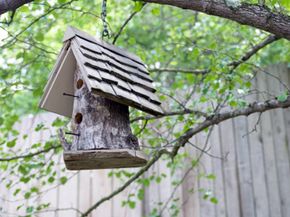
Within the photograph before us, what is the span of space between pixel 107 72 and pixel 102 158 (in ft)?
1.15

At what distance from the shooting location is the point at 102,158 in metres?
1.69

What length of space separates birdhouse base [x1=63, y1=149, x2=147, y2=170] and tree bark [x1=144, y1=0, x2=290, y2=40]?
2.21 feet

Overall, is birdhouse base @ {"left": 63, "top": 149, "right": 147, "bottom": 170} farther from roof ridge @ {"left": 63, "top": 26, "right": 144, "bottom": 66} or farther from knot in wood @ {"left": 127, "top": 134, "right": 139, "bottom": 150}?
roof ridge @ {"left": 63, "top": 26, "right": 144, "bottom": 66}

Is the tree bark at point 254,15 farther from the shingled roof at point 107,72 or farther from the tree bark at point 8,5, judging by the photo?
the tree bark at point 8,5

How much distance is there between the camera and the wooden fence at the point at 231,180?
3.19 metres

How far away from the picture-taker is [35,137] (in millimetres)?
3812

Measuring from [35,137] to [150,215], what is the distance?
122cm

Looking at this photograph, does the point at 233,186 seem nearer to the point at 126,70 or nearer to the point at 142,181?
the point at 142,181

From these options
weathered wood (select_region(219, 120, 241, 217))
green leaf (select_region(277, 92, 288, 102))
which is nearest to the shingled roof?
green leaf (select_region(277, 92, 288, 102))

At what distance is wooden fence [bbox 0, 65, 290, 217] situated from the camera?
319 centimetres

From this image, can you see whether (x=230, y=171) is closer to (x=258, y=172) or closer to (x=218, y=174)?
(x=218, y=174)

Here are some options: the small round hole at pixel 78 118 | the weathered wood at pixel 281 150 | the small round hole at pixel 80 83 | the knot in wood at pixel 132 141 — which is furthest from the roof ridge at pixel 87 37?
the weathered wood at pixel 281 150

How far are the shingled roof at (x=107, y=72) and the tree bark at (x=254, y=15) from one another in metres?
0.41

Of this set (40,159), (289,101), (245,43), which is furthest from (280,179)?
(40,159)
